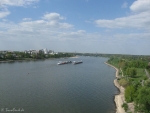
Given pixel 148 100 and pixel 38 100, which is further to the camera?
pixel 38 100

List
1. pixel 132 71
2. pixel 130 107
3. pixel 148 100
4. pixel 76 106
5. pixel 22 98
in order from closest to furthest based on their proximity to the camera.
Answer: pixel 148 100 < pixel 130 107 < pixel 76 106 < pixel 22 98 < pixel 132 71

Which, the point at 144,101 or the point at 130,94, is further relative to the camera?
the point at 130,94

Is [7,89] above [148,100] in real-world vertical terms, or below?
below

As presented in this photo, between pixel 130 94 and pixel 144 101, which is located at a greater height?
pixel 144 101

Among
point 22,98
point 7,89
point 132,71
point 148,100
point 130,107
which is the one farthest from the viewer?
point 132,71

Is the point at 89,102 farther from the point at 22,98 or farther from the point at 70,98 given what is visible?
the point at 22,98

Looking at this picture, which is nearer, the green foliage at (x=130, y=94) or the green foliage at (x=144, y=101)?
the green foliage at (x=144, y=101)

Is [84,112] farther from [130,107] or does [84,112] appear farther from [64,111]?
[130,107]

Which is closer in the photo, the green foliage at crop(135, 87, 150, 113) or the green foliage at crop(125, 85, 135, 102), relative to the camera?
the green foliage at crop(135, 87, 150, 113)

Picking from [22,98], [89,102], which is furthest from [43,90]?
[89,102]

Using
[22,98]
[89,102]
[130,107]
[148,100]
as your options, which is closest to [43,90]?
[22,98]
